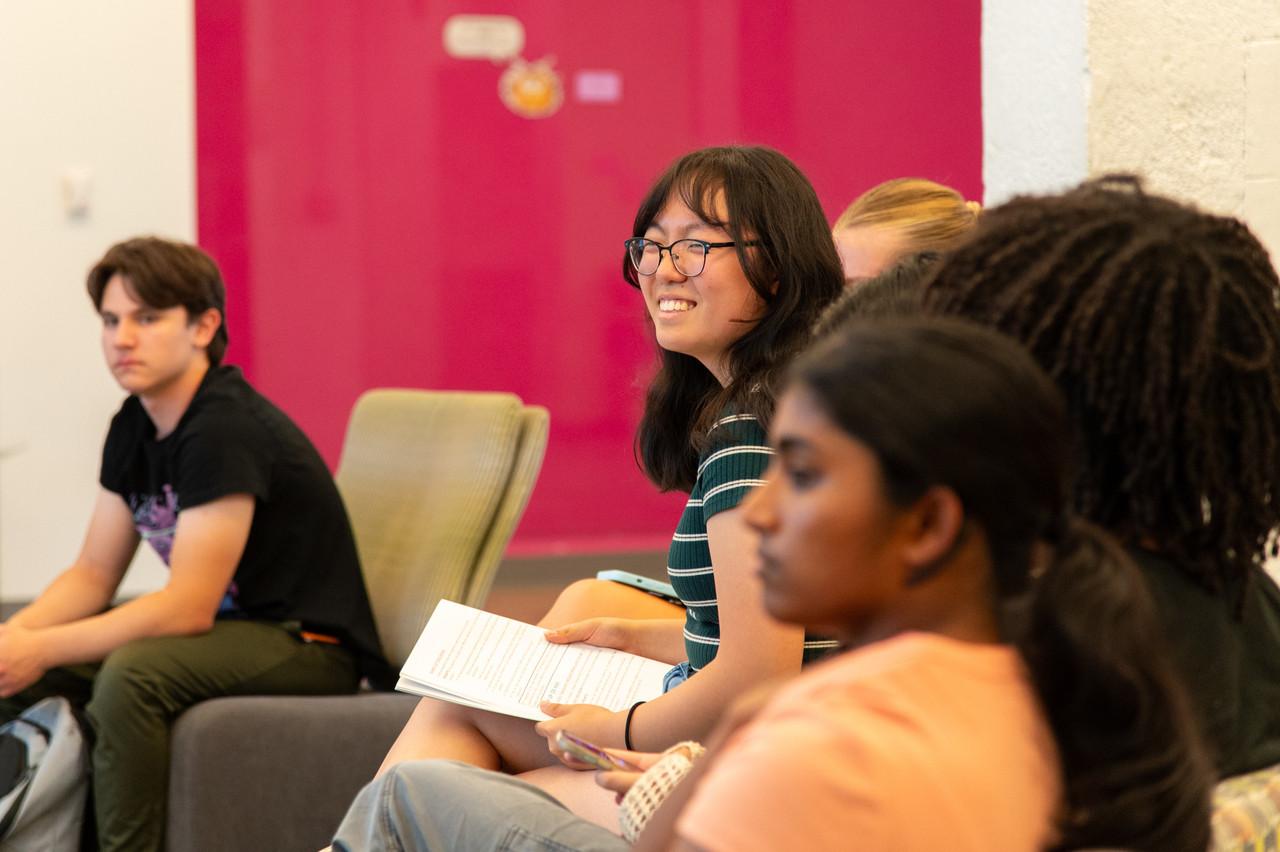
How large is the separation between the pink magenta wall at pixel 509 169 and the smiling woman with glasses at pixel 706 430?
2.97 m

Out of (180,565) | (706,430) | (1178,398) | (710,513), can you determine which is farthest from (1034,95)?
(180,565)

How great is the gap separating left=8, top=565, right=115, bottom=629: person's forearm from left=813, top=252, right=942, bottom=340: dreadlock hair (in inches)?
67.4

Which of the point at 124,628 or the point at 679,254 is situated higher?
the point at 679,254

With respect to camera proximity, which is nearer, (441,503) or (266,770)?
(266,770)

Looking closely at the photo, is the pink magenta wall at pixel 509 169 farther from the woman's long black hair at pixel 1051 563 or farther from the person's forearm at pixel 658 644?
the woman's long black hair at pixel 1051 563

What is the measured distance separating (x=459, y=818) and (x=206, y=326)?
1584 millimetres

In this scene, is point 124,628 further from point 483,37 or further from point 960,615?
point 483,37

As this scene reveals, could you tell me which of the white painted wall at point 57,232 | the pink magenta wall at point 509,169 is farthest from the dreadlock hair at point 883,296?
the pink magenta wall at point 509,169

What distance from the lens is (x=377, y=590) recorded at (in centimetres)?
264

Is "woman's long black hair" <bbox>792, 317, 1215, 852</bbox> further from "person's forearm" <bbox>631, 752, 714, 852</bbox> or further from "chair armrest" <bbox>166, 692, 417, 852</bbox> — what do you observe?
"chair armrest" <bbox>166, 692, 417, 852</bbox>

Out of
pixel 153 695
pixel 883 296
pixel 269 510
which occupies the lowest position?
pixel 153 695

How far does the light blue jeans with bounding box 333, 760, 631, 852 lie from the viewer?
116 cm

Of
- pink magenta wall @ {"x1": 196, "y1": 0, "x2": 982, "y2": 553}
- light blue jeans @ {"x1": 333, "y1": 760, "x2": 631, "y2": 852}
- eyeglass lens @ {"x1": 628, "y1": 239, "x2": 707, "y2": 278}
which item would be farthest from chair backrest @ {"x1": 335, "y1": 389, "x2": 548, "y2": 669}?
pink magenta wall @ {"x1": 196, "y1": 0, "x2": 982, "y2": 553}

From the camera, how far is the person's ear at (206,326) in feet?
8.40
